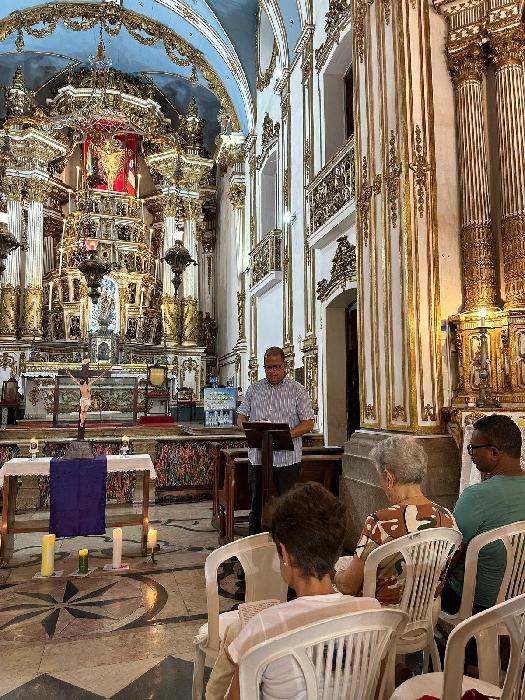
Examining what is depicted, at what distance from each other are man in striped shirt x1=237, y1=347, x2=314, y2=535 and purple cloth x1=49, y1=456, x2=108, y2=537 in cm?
145

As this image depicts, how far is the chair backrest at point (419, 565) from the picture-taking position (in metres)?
2.05

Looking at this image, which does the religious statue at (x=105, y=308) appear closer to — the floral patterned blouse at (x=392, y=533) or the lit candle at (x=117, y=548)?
the lit candle at (x=117, y=548)

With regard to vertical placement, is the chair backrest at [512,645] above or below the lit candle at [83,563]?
above

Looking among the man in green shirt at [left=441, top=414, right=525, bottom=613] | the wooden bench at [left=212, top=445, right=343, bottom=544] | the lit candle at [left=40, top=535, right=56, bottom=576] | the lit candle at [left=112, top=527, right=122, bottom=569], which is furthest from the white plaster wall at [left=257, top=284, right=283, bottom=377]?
the man in green shirt at [left=441, top=414, right=525, bottom=613]

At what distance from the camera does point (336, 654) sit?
1.38m

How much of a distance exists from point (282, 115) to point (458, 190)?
267 inches

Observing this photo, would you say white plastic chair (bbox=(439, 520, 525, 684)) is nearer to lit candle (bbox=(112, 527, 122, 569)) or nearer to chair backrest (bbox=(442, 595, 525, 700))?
chair backrest (bbox=(442, 595, 525, 700))

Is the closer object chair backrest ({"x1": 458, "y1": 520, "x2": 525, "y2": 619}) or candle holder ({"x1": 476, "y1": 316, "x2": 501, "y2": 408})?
chair backrest ({"x1": 458, "y1": 520, "x2": 525, "y2": 619})

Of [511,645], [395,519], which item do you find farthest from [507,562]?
[511,645]

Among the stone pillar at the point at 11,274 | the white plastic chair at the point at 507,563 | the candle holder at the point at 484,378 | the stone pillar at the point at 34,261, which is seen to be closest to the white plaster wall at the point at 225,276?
the stone pillar at the point at 34,261

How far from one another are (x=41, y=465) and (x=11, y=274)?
1300cm

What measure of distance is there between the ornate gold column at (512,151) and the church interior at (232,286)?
0.02m

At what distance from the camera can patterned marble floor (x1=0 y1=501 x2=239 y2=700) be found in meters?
2.89

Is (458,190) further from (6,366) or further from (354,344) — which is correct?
(6,366)
